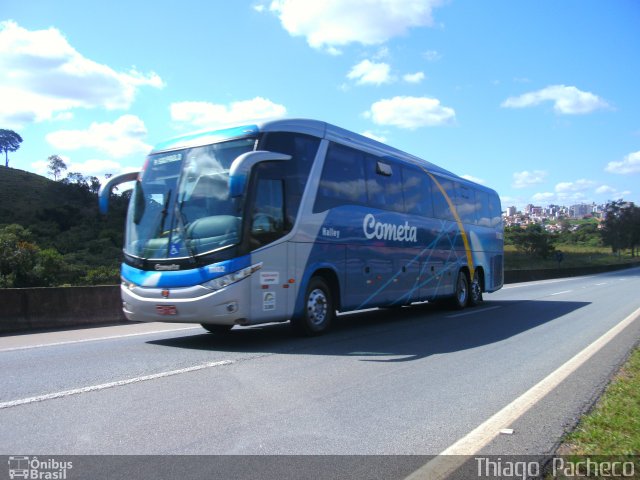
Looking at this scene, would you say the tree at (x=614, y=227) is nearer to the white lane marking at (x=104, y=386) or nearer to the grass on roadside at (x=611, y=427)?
the grass on roadside at (x=611, y=427)

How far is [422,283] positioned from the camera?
13742 mm

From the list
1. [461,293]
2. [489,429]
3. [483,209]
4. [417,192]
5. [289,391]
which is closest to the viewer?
[489,429]

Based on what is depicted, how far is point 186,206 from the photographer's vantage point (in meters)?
8.57

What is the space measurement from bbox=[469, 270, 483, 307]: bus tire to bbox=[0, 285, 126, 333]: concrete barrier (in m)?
10.1

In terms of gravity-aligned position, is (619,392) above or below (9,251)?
below

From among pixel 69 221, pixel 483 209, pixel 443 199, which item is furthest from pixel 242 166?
pixel 69 221

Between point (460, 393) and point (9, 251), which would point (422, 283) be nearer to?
point (460, 393)

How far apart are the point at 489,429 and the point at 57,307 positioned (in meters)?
10.5

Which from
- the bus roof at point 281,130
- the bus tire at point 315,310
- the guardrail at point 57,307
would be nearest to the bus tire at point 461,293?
the bus roof at point 281,130

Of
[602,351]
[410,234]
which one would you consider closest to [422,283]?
[410,234]

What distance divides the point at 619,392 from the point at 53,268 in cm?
1886

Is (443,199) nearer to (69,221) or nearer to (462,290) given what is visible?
(462,290)

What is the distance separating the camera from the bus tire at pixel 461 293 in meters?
16.1

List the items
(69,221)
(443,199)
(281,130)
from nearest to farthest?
(281,130) < (443,199) < (69,221)
